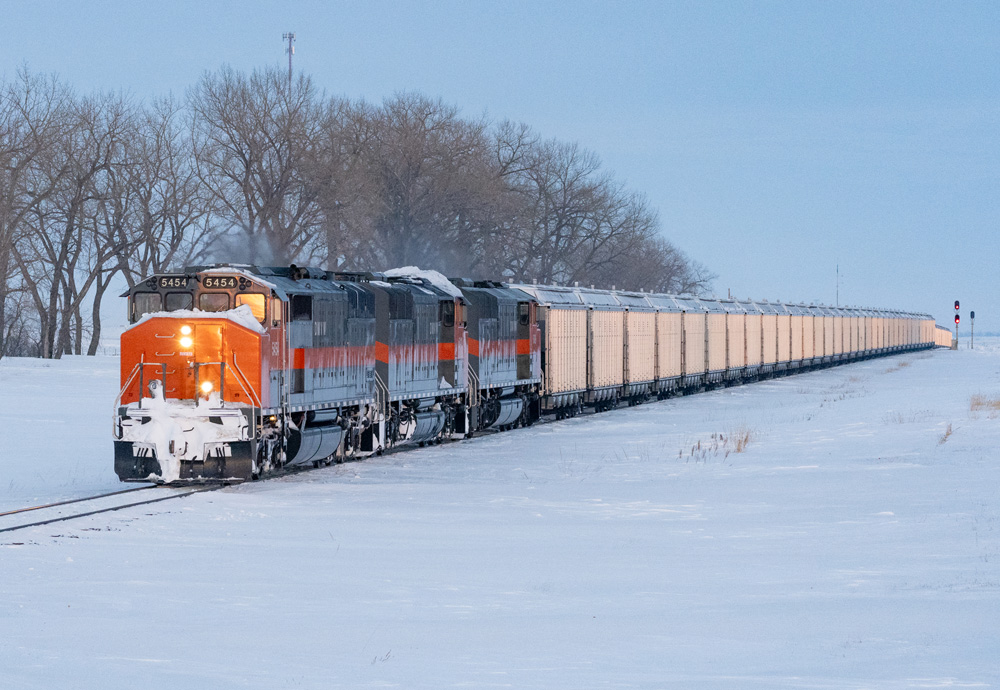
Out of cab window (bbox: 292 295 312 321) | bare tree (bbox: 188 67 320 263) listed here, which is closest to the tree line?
bare tree (bbox: 188 67 320 263)

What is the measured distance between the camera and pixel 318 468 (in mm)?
23906

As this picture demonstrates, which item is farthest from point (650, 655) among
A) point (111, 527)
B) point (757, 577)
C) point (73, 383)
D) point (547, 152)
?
point (547, 152)

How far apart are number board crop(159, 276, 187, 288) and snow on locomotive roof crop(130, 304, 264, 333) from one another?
0.45 m

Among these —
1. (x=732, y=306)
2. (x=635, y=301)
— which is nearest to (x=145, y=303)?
(x=635, y=301)

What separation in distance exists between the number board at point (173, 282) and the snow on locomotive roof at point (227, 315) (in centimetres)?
45

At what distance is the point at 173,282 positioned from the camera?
21047 mm

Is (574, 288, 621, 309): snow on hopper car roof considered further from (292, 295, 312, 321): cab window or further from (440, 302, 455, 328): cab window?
(292, 295, 312, 321): cab window

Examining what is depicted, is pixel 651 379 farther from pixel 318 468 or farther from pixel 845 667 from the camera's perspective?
pixel 845 667

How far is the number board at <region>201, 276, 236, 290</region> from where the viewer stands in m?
20.9

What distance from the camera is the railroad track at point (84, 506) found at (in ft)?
54.0

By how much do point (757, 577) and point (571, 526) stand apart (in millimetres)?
3917

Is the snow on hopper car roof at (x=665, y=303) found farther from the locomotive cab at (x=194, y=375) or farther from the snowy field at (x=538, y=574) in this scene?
the locomotive cab at (x=194, y=375)

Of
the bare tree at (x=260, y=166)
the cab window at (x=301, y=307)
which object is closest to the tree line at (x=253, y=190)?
the bare tree at (x=260, y=166)

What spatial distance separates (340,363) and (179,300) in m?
3.70
